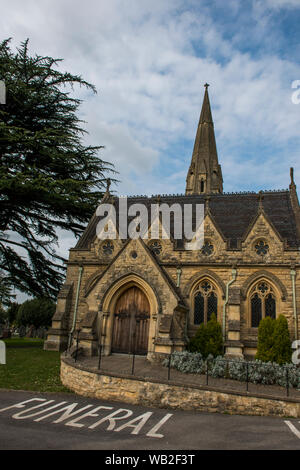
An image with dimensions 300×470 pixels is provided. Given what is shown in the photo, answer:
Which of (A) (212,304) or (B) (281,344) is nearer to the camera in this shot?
(B) (281,344)

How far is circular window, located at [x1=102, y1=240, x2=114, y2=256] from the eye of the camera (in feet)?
66.7

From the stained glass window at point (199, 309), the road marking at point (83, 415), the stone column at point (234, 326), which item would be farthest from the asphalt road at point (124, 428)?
the stained glass window at point (199, 309)

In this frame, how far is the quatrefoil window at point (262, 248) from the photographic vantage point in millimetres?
17784

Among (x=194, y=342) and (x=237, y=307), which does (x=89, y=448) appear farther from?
(x=237, y=307)

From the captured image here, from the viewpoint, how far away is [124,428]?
8008 millimetres

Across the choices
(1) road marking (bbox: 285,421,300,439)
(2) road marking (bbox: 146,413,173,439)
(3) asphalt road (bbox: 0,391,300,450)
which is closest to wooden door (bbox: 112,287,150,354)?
(3) asphalt road (bbox: 0,391,300,450)

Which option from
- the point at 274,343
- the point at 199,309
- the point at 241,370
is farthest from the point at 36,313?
the point at 241,370

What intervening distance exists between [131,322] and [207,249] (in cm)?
597

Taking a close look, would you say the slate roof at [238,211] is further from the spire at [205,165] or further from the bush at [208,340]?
the spire at [205,165]

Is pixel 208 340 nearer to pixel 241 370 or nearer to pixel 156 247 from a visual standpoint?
pixel 241 370

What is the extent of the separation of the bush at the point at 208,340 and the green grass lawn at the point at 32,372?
6.36m

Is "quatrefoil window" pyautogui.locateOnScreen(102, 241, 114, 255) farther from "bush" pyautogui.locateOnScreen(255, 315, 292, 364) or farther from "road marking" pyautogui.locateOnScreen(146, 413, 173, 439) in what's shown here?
"road marking" pyautogui.locateOnScreen(146, 413, 173, 439)
